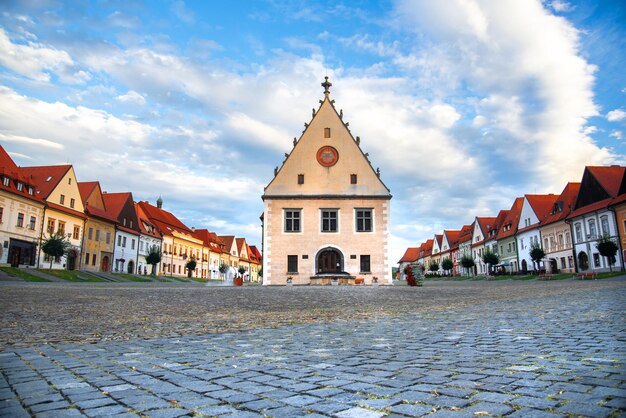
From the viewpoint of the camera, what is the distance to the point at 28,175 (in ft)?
156

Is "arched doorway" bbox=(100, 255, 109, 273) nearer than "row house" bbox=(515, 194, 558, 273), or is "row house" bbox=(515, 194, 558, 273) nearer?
"arched doorway" bbox=(100, 255, 109, 273)

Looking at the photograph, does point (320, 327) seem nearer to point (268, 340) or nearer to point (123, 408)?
point (268, 340)

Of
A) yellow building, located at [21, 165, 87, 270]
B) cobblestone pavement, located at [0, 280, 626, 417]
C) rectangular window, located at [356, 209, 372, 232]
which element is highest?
yellow building, located at [21, 165, 87, 270]

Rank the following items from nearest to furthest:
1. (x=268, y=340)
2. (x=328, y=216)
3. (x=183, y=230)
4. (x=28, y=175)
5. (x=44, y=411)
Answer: (x=44, y=411) → (x=268, y=340) → (x=328, y=216) → (x=28, y=175) → (x=183, y=230)

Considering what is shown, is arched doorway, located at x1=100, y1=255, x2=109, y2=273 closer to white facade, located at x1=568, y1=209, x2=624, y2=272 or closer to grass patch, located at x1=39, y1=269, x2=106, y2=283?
grass patch, located at x1=39, y1=269, x2=106, y2=283

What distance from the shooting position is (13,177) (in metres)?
40.7

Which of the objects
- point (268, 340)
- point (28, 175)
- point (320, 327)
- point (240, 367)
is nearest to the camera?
point (240, 367)

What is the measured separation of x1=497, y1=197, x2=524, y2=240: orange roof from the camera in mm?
65375

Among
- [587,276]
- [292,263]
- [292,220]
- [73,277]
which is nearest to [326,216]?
[292,220]

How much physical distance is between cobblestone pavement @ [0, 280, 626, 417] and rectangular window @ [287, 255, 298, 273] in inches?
1079

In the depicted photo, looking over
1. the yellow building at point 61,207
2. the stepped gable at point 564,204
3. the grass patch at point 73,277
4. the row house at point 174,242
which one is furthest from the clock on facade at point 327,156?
the row house at point 174,242

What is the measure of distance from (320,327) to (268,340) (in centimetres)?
162

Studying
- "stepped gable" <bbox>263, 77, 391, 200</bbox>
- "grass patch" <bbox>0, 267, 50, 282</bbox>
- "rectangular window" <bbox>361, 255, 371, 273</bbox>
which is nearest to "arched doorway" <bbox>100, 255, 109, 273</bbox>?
"grass patch" <bbox>0, 267, 50, 282</bbox>

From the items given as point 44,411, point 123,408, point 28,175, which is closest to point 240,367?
point 123,408
